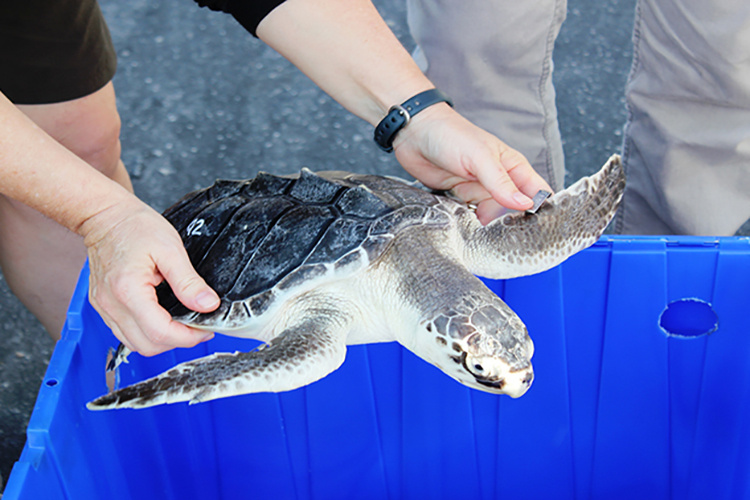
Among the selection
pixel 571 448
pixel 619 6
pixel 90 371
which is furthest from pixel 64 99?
pixel 619 6

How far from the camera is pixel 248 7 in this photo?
3.39ft

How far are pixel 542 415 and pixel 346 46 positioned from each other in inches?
26.6

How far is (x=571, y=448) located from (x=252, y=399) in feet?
1.77

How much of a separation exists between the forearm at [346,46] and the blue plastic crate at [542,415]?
1.17 ft

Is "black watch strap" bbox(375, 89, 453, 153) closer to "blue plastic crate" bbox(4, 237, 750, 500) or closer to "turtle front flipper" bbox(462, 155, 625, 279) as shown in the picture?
"turtle front flipper" bbox(462, 155, 625, 279)

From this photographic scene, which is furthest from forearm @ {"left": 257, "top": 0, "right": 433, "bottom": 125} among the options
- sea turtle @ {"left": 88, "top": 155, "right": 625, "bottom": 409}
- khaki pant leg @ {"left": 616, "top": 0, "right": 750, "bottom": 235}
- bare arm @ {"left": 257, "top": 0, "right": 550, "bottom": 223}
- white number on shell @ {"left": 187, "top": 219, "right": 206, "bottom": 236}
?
khaki pant leg @ {"left": 616, "top": 0, "right": 750, "bottom": 235}

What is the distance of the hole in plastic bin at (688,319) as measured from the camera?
1.08 metres

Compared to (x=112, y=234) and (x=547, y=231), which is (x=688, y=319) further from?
(x=112, y=234)

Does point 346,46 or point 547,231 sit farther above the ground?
point 346,46

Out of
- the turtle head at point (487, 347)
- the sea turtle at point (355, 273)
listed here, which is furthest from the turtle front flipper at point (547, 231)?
the turtle head at point (487, 347)

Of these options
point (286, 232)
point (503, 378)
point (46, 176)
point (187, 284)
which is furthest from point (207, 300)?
point (503, 378)

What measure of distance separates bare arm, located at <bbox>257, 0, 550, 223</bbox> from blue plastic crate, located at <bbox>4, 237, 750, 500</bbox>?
174 millimetres

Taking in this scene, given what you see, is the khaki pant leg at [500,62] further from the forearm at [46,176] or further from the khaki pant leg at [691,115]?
the forearm at [46,176]

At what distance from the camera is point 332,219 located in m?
0.92
